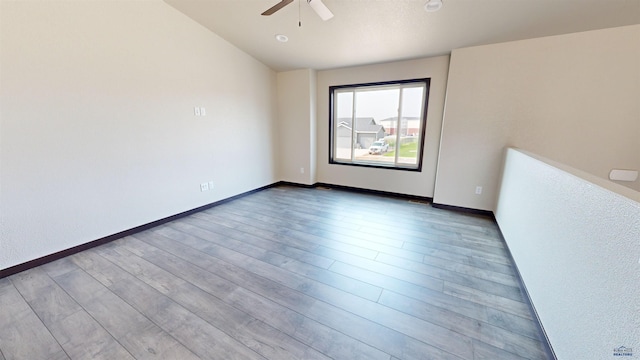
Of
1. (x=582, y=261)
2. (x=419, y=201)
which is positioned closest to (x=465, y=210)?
(x=419, y=201)

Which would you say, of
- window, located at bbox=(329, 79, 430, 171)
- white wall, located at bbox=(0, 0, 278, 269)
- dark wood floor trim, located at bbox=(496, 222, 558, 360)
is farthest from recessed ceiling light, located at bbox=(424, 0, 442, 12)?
white wall, located at bbox=(0, 0, 278, 269)

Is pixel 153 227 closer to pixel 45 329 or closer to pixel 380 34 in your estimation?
pixel 45 329

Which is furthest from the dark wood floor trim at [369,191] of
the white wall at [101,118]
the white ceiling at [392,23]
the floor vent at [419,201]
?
the white ceiling at [392,23]

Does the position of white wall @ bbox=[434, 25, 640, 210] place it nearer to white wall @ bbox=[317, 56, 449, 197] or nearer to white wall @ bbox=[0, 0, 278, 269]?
white wall @ bbox=[317, 56, 449, 197]

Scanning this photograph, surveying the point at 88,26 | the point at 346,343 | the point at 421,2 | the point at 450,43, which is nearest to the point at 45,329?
the point at 346,343

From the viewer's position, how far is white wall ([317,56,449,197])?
3.52m

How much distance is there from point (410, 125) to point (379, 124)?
546mm

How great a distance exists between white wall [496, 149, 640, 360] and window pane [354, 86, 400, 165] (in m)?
2.47

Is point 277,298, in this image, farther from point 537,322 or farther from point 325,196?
point 325,196

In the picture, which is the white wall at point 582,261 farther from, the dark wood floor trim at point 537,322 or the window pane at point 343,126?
the window pane at point 343,126

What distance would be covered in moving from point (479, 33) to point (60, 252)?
5047mm

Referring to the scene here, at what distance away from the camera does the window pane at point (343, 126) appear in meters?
4.43

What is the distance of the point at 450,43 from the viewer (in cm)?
297

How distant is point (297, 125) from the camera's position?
15.2 feet
